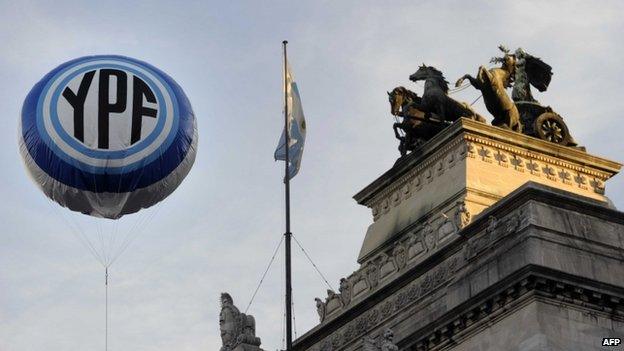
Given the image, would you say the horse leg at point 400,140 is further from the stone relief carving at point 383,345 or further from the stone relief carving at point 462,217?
the stone relief carving at point 383,345

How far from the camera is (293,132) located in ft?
185

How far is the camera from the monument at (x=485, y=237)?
53438 mm

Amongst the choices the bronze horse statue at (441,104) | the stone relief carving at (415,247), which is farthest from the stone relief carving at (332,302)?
the bronze horse statue at (441,104)

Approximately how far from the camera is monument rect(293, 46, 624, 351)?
175ft

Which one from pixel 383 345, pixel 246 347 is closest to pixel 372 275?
pixel 246 347

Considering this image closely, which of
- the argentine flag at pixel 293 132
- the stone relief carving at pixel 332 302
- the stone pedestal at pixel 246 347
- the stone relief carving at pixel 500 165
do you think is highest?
the stone relief carving at pixel 500 165

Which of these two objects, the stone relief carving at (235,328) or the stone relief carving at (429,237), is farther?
the stone relief carving at (429,237)

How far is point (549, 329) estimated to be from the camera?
172 ft

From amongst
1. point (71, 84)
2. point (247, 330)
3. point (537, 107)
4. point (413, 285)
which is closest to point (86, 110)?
point (71, 84)

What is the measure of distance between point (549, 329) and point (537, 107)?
14.2 metres

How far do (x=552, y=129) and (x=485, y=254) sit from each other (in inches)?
418

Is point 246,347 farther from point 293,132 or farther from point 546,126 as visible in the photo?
point 546,126

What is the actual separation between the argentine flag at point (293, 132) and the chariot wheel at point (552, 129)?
10701 mm

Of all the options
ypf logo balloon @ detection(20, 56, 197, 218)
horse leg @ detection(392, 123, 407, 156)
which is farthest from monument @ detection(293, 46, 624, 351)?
ypf logo balloon @ detection(20, 56, 197, 218)
